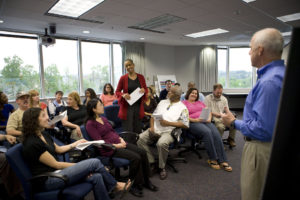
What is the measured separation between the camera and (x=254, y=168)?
3.91ft

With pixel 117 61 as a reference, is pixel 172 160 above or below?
below

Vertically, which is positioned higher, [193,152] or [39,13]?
[39,13]

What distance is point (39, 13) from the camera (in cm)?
394

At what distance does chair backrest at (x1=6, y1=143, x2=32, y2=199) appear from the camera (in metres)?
1.43

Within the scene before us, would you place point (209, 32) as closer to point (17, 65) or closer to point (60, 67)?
point (60, 67)

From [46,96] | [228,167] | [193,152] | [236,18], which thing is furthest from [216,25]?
[46,96]

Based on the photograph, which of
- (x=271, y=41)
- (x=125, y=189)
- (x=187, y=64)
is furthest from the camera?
(x=187, y=64)

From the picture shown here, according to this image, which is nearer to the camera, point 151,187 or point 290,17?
point 151,187

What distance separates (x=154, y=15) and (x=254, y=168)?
12.8ft

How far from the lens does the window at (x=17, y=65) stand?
17.7ft

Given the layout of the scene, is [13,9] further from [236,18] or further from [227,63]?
[227,63]

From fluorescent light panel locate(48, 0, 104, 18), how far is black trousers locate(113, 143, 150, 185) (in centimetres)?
279

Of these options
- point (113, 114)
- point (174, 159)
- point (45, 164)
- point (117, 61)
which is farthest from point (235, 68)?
point (45, 164)

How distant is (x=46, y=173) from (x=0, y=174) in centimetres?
80
